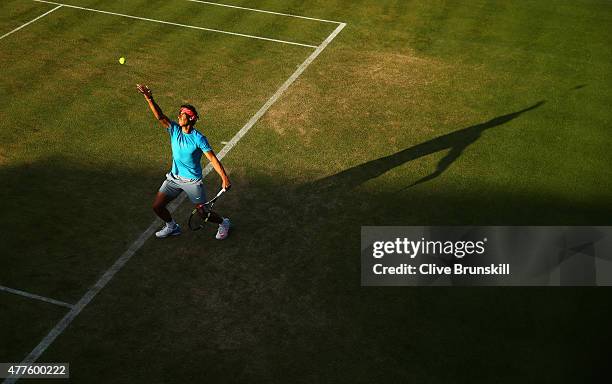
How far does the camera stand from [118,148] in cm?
1557

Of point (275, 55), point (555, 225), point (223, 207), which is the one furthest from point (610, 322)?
point (275, 55)

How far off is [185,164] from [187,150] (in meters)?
0.30

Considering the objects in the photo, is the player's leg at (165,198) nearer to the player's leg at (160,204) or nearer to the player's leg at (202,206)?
the player's leg at (160,204)

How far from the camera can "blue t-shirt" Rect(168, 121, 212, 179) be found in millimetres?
11836

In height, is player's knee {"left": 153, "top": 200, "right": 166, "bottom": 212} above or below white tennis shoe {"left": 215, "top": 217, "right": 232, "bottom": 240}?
above

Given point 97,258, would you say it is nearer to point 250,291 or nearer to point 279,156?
point 250,291

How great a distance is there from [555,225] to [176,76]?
410 inches

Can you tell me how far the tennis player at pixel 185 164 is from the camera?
1181cm

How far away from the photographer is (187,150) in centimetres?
1191
